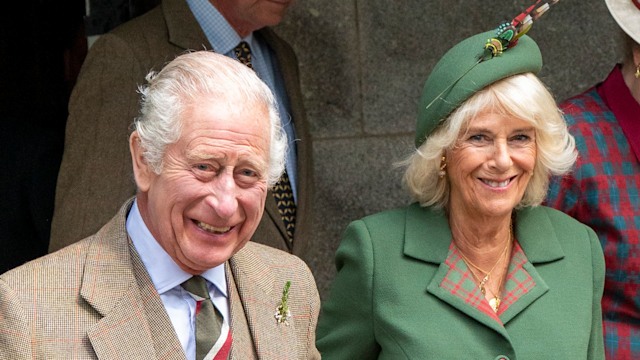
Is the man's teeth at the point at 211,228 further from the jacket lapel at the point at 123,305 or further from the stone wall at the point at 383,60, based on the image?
the stone wall at the point at 383,60

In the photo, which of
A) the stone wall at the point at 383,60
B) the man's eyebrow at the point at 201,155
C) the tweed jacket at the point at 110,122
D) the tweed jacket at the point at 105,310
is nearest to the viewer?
the tweed jacket at the point at 105,310

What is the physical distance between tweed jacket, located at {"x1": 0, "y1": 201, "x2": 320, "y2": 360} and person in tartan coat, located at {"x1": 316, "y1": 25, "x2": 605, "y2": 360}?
612 millimetres

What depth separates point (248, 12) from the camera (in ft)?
14.2

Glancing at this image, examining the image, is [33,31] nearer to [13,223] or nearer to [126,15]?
[126,15]

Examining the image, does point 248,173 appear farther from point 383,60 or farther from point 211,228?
point 383,60

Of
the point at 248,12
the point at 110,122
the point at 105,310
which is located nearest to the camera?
the point at 105,310

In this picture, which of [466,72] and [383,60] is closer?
[466,72]

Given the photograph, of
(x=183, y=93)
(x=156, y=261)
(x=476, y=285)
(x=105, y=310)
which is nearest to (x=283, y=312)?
(x=156, y=261)

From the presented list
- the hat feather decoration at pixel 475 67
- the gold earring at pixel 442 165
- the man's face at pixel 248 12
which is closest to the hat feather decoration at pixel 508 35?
the hat feather decoration at pixel 475 67

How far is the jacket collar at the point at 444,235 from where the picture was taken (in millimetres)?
3824

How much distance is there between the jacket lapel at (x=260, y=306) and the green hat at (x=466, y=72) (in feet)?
2.62

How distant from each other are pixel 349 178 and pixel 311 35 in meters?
0.59

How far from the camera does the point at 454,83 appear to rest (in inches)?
147

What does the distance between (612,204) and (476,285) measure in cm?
57
